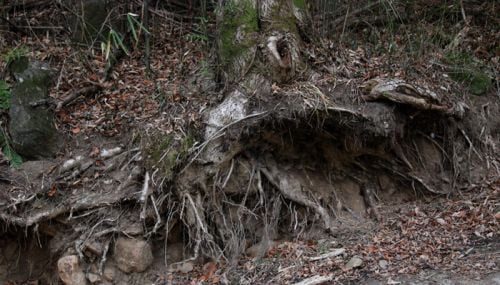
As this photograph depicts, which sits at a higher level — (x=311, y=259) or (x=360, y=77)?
(x=360, y=77)

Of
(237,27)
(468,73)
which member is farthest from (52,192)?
(468,73)

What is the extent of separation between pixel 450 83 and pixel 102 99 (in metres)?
4.00

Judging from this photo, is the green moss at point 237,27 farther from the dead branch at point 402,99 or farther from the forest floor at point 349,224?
the dead branch at point 402,99

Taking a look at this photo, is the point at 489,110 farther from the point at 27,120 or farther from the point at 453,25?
the point at 27,120

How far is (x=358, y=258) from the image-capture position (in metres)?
4.80

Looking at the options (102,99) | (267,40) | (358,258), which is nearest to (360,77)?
(267,40)

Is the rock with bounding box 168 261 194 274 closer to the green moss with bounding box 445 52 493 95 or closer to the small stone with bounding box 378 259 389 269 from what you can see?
the small stone with bounding box 378 259 389 269

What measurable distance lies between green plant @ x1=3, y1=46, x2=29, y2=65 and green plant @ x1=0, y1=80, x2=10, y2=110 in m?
0.27

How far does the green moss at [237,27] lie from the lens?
5.75m

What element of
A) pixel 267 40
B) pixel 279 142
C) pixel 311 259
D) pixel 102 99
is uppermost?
pixel 267 40

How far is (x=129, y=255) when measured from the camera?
5.27 m

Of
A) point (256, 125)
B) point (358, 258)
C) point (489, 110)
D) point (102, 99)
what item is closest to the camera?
point (358, 258)

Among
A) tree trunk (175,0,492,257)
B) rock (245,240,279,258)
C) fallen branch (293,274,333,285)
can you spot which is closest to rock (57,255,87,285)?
tree trunk (175,0,492,257)

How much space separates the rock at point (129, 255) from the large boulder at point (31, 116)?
133cm
